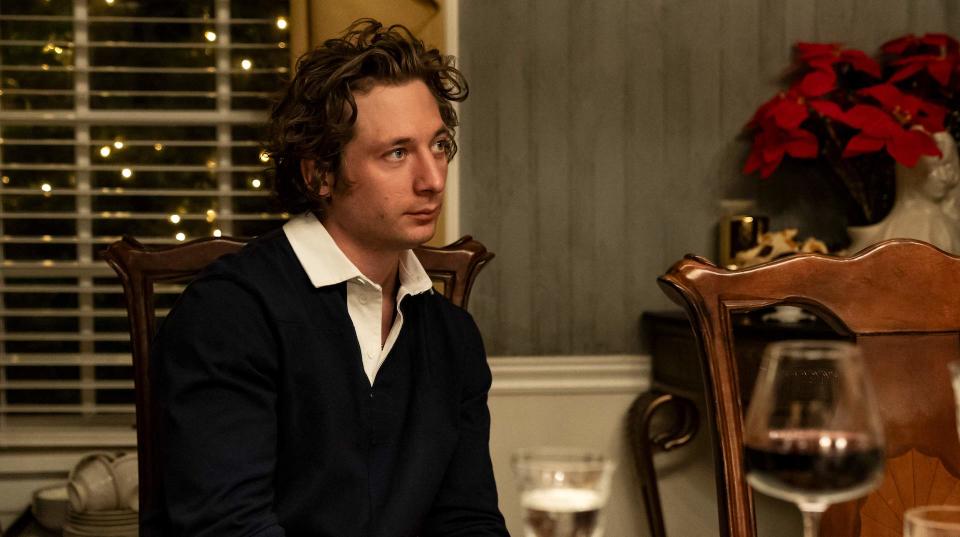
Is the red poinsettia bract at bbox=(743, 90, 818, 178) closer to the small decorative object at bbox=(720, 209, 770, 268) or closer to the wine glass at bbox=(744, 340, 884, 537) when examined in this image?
the small decorative object at bbox=(720, 209, 770, 268)

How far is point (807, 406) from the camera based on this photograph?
646 millimetres

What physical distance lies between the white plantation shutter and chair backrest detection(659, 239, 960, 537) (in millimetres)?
1656

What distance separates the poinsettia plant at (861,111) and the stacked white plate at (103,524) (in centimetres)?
165

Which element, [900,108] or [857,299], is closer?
[857,299]

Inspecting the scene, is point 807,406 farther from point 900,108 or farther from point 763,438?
point 900,108

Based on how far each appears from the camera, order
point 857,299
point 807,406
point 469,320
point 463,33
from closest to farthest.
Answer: point 807,406
point 857,299
point 469,320
point 463,33

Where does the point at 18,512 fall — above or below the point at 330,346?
Result: below

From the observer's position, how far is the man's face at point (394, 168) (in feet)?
4.52

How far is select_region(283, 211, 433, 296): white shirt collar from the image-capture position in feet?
4.42

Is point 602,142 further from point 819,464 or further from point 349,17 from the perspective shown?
point 819,464

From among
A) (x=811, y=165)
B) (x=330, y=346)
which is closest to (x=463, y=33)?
(x=811, y=165)

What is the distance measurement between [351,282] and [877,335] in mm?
690

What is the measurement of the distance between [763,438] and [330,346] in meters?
0.76

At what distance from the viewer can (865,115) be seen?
2.36 metres
